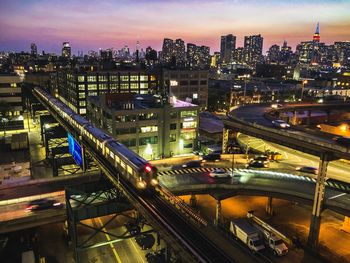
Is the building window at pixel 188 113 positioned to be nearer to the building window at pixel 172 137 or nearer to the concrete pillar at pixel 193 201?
the building window at pixel 172 137

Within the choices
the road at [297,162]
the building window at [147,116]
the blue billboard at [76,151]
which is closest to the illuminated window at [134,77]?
the building window at [147,116]

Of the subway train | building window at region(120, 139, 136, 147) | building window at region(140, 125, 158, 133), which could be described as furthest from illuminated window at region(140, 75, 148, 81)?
the subway train

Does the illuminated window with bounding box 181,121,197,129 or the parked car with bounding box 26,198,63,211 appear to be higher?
the illuminated window with bounding box 181,121,197,129

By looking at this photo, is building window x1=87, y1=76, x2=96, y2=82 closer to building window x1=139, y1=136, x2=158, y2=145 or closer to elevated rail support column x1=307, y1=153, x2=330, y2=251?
building window x1=139, y1=136, x2=158, y2=145

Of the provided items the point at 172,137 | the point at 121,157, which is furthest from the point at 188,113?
the point at 121,157

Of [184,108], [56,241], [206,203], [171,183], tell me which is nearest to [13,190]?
[56,241]

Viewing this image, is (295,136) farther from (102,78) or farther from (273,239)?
(102,78)

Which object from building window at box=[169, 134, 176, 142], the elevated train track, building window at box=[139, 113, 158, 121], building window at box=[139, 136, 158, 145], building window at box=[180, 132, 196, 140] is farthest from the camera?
building window at box=[180, 132, 196, 140]
